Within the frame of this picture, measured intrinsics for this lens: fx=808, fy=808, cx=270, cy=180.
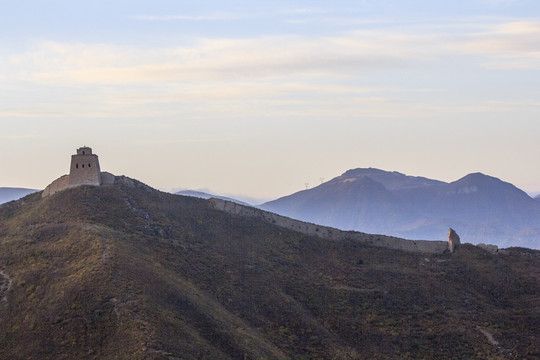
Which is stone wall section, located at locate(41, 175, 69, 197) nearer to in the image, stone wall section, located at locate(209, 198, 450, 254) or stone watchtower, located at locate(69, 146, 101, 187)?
stone watchtower, located at locate(69, 146, 101, 187)

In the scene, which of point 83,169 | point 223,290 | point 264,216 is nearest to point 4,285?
point 223,290

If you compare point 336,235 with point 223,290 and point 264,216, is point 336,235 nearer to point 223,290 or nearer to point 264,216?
point 264,216

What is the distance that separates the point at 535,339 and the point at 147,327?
38127mm

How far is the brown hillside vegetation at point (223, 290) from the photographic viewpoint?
58.5 m

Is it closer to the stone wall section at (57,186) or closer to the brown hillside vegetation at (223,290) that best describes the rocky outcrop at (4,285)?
the brown hillside vegetation at (223,290)

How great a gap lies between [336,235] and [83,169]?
31.8m

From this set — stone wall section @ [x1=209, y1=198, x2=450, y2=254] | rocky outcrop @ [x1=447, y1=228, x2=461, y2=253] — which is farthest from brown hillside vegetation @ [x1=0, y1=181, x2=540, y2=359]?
stone wall section @ [x1=209, y1=198, x2=450, y2=254]

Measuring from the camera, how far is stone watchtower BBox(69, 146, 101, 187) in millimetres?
93812

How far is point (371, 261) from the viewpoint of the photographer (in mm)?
93750

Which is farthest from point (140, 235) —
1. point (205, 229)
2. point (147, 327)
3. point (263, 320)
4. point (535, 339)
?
point (535, 339)

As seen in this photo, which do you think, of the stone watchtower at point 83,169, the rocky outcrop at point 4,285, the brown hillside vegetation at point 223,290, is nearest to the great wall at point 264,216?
the stone watchtower at point 83,169

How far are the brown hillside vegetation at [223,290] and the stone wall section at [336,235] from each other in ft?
5.88

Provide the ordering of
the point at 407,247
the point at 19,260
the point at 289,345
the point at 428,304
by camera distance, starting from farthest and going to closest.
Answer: the point at 407,247 → the point at 428,304 → the point at 19,260 → the point at 289,345

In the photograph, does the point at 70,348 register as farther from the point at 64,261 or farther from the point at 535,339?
the point at 535,339
